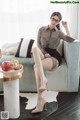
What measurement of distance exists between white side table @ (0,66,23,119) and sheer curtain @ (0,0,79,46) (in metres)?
1.58

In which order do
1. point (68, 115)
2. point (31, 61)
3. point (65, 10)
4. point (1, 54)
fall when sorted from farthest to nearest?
point (65, 10) → point (1, 54) → point (31, 61) → point (68, 115)

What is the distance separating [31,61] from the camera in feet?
10.5

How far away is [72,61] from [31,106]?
801mm

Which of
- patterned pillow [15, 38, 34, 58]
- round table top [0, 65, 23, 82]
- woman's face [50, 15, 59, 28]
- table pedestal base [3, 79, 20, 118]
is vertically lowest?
table pedestal base [3, 79, 20, 118]

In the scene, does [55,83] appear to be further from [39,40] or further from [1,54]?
[1,54]

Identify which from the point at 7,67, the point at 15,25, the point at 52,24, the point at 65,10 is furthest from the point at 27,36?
the point at 7,67

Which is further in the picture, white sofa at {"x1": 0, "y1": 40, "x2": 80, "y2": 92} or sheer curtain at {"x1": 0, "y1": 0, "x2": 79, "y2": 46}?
sheer curtain at {"x1": 0, "y1": 0, "x2": 79, "y2": 46}

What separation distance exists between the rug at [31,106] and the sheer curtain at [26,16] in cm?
122

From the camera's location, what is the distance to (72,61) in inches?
125

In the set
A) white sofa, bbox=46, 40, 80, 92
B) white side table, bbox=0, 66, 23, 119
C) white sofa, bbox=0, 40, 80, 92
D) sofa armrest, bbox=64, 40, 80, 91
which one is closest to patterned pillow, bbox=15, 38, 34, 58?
white sofa, bbox=0, 40, 80, 92

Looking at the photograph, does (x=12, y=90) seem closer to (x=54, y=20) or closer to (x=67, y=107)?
(x=67, y=107)

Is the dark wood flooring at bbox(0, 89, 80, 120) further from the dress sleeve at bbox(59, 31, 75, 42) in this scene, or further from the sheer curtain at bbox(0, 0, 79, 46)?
the sheer curtain at bbox(0, 0, 79, 46)

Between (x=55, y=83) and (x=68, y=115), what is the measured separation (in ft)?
2.15

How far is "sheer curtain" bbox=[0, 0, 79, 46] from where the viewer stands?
4047 mm
